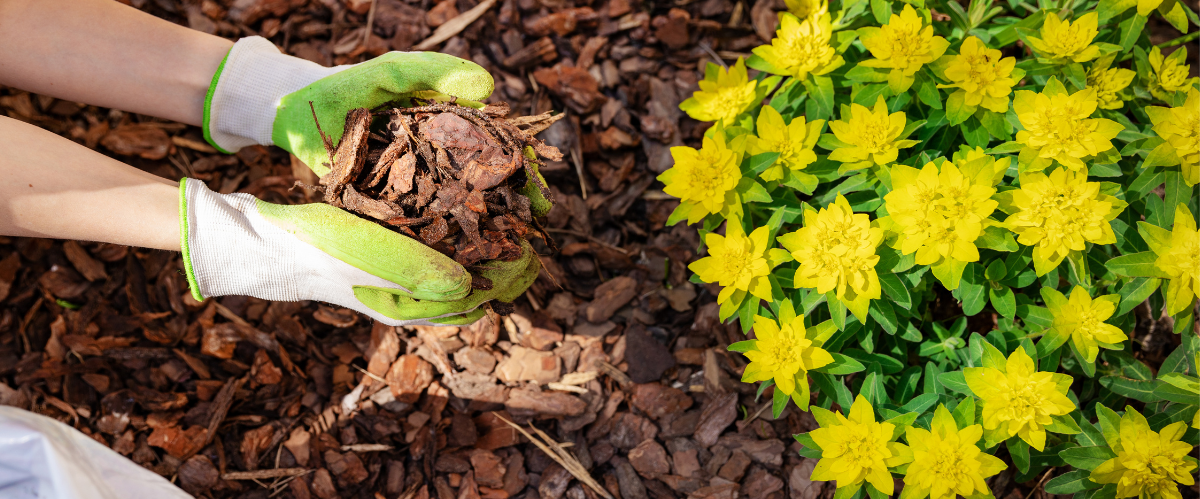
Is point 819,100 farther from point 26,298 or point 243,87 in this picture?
point 26,298

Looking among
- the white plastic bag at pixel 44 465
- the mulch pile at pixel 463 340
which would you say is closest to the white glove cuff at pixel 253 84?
the mulch pile at pixel 463 340

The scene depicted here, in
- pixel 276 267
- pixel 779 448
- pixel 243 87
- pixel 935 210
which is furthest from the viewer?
pixel 779 448

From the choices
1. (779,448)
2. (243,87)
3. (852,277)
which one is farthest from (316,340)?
(852,277)

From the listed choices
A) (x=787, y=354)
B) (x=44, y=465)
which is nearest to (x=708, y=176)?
(x=787, y=354)

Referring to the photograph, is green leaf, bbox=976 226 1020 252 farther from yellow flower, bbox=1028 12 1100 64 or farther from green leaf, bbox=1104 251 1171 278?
yellow flower, bbox=1028 12 1100 64

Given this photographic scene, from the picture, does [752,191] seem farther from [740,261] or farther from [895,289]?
[895,289]

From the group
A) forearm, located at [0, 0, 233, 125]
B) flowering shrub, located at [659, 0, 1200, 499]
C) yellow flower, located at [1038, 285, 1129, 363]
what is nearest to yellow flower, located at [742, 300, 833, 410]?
flowering shrub, located at [659, 0, 1200, 499]

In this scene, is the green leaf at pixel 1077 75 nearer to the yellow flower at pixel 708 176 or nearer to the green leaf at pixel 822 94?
the green leaf at pixel 822 94
